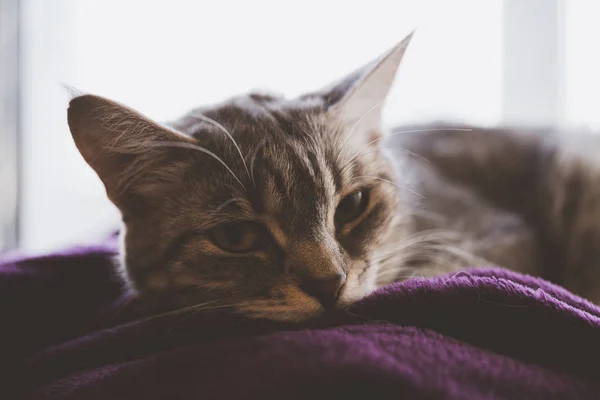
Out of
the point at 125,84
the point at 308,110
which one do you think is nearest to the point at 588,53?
the point at 308,110

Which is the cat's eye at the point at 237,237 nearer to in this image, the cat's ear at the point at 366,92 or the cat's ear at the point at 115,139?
the cat's ear at the point at 115,139

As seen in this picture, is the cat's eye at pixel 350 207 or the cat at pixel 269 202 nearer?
the cat at pixel 269 202

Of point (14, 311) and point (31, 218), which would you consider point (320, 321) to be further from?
point (31, 218)

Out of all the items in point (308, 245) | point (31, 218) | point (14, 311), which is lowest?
point (31, 218)

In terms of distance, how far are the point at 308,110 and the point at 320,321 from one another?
1.47 feet

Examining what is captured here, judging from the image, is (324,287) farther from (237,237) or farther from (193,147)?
(193,147)

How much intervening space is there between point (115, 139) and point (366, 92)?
0.51 m

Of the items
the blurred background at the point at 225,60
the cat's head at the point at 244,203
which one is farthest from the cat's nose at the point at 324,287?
the blurred background at the point at 225,60

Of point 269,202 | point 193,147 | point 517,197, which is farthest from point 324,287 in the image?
point 517,197

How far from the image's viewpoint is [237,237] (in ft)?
2.89

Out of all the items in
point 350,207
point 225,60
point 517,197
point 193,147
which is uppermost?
point 225,60

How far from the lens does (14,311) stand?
0.85m

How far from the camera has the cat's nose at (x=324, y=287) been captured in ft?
2.59

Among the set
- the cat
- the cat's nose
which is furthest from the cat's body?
the cat's nose
